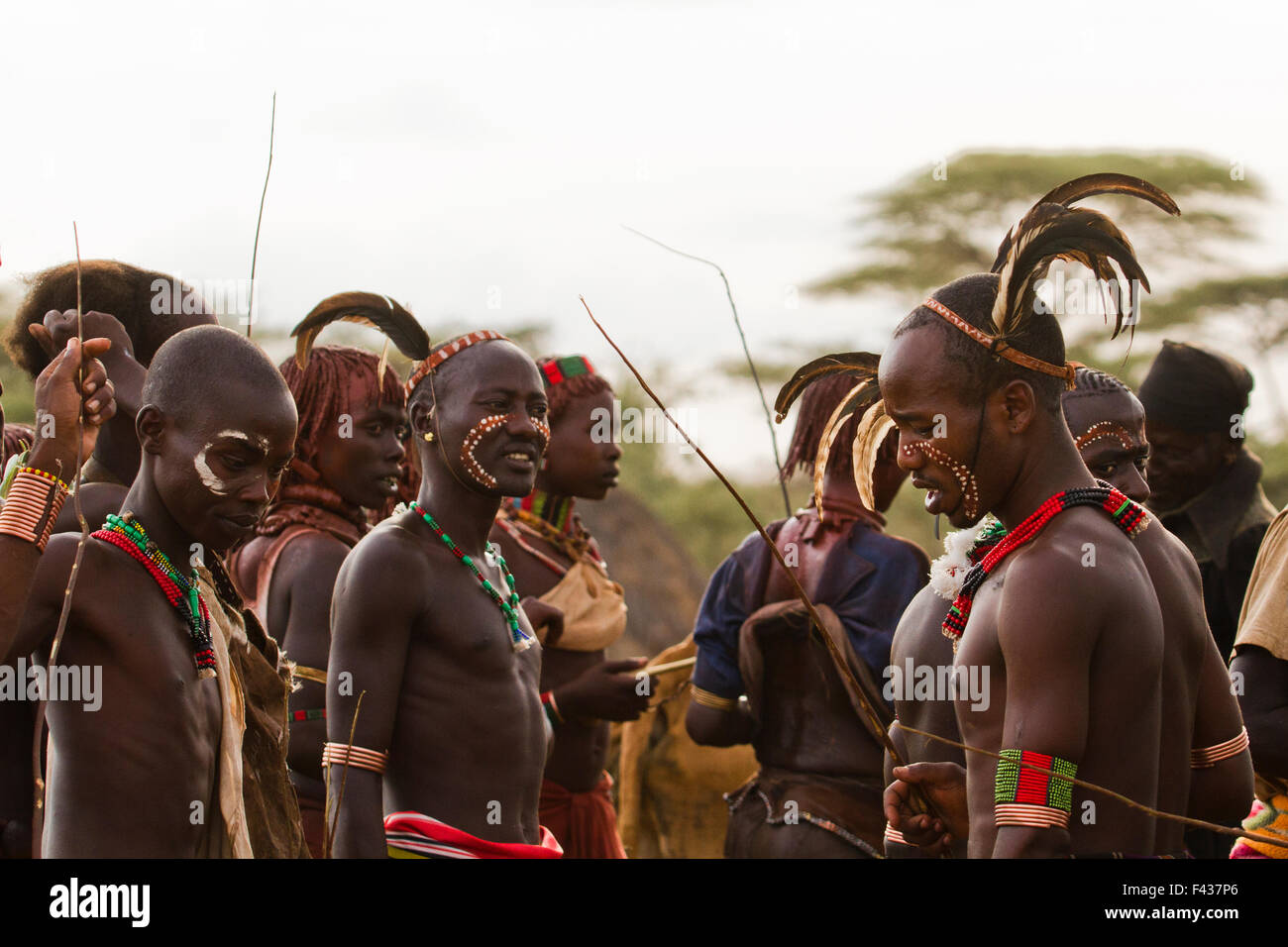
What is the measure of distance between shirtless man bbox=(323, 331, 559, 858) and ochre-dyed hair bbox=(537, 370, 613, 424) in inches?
70.5

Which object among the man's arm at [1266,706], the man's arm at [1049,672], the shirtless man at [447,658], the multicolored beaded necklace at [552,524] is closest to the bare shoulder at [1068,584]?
the man's arm at [1049,672]

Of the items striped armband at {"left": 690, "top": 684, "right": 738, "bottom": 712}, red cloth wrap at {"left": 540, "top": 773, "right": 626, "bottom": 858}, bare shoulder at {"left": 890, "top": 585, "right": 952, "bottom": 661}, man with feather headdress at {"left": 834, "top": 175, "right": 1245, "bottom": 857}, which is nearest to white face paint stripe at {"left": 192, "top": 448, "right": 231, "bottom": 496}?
man with feather headdress at {"left": 834, "top": 175, "right": 1245, "bottom": 857}

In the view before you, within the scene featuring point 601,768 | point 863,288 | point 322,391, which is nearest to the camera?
point 322,391

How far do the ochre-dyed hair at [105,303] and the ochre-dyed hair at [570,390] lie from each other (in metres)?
2.04

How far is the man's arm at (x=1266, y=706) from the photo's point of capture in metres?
4.23

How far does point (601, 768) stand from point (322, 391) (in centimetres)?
187

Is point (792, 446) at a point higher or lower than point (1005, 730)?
higher

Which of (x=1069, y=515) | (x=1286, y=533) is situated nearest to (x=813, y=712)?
(x=1286, y=533)

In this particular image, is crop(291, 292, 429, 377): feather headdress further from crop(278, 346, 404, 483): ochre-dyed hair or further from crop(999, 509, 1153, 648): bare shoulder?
crop(999, 509, 1153, 648): bare shoulder

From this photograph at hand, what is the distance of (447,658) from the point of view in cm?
408

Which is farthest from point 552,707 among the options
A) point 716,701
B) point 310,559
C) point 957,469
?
point 957,469
